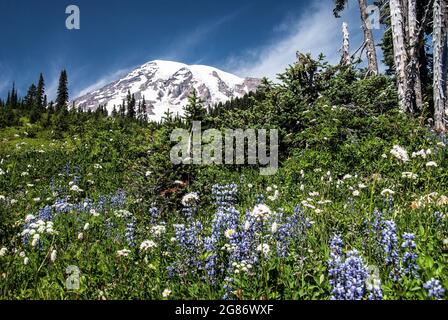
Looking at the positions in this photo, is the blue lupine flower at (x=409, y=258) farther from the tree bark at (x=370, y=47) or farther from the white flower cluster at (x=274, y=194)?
the tree bark at (x=370, y=47)

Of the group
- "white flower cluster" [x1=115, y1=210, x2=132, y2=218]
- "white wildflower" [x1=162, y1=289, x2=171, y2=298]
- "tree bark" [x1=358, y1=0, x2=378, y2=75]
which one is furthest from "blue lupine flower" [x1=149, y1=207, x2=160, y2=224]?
"tree bark" [x1=358, y1=0, x2=378, y2=75]

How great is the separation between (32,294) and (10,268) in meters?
0.67

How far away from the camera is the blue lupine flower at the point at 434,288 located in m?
2.31

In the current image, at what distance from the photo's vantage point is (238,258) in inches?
136

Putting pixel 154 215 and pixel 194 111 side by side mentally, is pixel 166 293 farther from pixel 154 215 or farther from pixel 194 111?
pixel 194 111

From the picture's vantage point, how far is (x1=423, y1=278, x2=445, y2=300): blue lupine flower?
2.31 m

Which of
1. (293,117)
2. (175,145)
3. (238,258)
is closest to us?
(238,258)

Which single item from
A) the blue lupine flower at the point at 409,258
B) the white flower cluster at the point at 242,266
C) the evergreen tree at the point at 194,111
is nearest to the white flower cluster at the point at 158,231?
the white flower cluster at the point at 242,266

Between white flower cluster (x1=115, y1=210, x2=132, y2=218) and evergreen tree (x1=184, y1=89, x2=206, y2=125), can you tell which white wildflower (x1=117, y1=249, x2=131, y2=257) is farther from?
evergreen tree (x1=184, y1=89, x2=206, y2=125)

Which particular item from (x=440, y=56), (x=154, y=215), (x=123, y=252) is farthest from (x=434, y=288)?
(x=440, y=56)

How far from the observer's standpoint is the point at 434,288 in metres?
2.32
